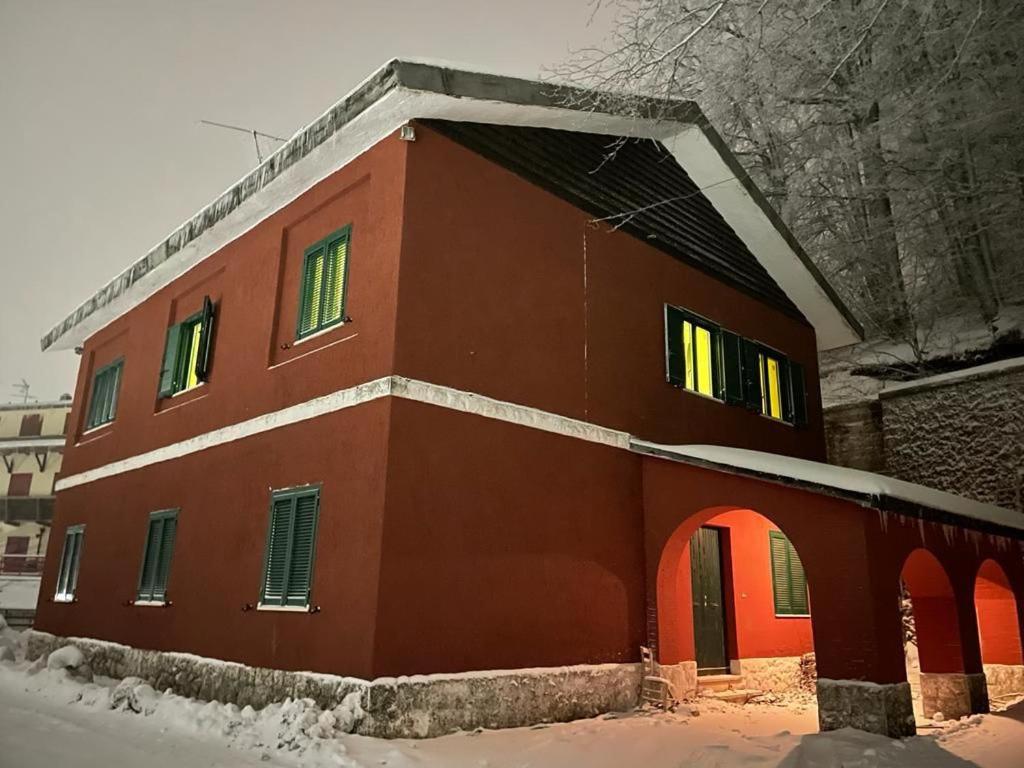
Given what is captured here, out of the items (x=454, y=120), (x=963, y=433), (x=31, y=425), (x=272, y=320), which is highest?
(x=31, y=425)

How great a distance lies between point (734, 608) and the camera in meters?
10.8

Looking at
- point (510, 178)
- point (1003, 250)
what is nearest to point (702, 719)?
point (510, 178)

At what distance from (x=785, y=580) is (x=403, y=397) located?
7.48m

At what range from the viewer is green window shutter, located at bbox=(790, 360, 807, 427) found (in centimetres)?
1291

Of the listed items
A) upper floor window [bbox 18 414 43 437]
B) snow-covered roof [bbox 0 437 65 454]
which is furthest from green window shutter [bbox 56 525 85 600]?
upper floor window [bbox 18 414 43 437]

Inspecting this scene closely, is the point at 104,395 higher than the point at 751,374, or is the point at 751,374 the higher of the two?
the point at 751,374

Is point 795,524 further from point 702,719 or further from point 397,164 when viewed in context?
point 397,164

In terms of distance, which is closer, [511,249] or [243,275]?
[511,249]

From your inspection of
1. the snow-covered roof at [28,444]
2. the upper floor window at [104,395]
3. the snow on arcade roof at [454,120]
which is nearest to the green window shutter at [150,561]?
the upper floor window at [104,395]

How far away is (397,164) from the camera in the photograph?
310 inches

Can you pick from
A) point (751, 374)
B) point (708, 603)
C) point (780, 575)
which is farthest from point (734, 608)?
point (751, 374)

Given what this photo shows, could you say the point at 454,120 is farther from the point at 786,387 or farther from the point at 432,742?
the point at 786,387

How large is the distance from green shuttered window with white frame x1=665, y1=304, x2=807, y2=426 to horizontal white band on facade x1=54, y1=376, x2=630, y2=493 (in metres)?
1.94

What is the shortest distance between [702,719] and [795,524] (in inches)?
87.5
